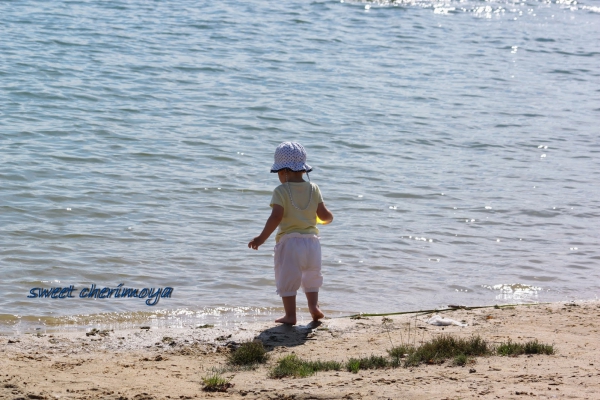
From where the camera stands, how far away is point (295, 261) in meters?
5.95

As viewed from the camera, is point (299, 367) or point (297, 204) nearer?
point (299, 367)

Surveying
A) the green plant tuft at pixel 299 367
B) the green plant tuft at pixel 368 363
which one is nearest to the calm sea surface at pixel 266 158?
the green plant tuft at pixel 299 367

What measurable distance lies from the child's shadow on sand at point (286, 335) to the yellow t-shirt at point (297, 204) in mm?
629

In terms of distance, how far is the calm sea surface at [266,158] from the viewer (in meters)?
7.24

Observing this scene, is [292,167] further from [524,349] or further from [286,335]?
[524,349]

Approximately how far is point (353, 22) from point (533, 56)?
4.31 metres

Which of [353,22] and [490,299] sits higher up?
[353,22]

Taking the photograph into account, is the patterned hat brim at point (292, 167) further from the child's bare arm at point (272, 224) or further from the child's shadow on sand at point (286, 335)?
the child's shadow on sand at point (286, 335)

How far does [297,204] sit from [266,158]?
509cm

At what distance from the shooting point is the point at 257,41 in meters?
18.0

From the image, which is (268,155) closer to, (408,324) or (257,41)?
(408,324)

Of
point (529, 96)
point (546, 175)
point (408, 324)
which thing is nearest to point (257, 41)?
point (529, 96)

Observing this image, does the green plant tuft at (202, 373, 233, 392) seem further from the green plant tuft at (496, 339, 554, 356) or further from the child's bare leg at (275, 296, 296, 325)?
the green plant tuft at (496, 339, 554, 356)

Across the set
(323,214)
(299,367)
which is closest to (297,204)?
(323,214)
